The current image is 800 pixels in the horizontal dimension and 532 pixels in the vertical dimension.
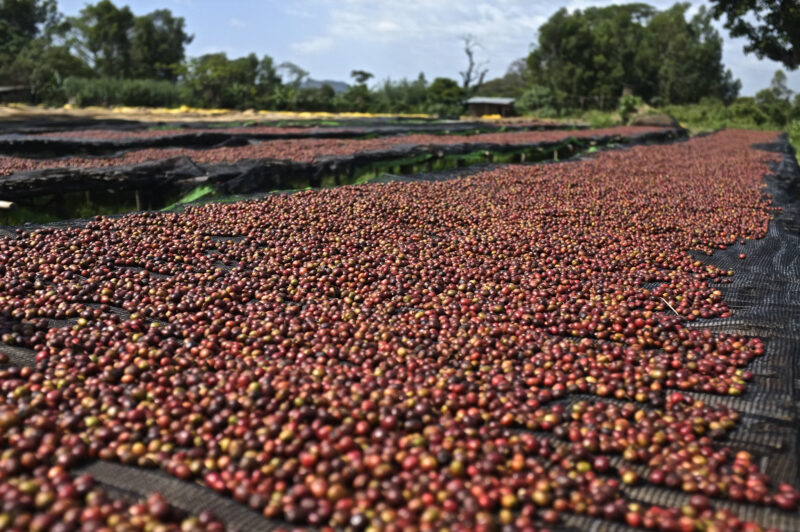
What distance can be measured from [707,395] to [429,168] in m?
11.5

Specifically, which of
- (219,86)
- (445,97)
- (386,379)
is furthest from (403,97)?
(386,379)

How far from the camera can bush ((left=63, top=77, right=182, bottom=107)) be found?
35969 millimetres

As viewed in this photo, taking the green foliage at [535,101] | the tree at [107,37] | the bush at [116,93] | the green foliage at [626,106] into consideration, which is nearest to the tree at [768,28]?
the green foliage at [626,106]

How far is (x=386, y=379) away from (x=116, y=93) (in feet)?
132

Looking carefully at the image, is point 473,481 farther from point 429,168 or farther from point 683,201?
point 429,168

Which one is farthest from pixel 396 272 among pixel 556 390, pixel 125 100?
pixel 125 100

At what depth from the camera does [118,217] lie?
647 cm

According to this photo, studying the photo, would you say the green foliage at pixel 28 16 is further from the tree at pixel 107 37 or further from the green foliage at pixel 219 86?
the green foliage at pixel 219 86

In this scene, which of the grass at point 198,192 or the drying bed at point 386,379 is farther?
the grass at point 198,192

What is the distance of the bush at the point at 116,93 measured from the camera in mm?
35969

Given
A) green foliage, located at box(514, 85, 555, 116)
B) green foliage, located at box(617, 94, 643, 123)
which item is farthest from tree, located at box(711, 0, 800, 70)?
green foliage, located at box(514, 85, 555, 116)

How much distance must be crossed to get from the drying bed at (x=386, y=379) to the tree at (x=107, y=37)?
5173 cm

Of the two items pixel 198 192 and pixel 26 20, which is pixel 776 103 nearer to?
pixel 198 192

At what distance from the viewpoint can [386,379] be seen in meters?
3.09
